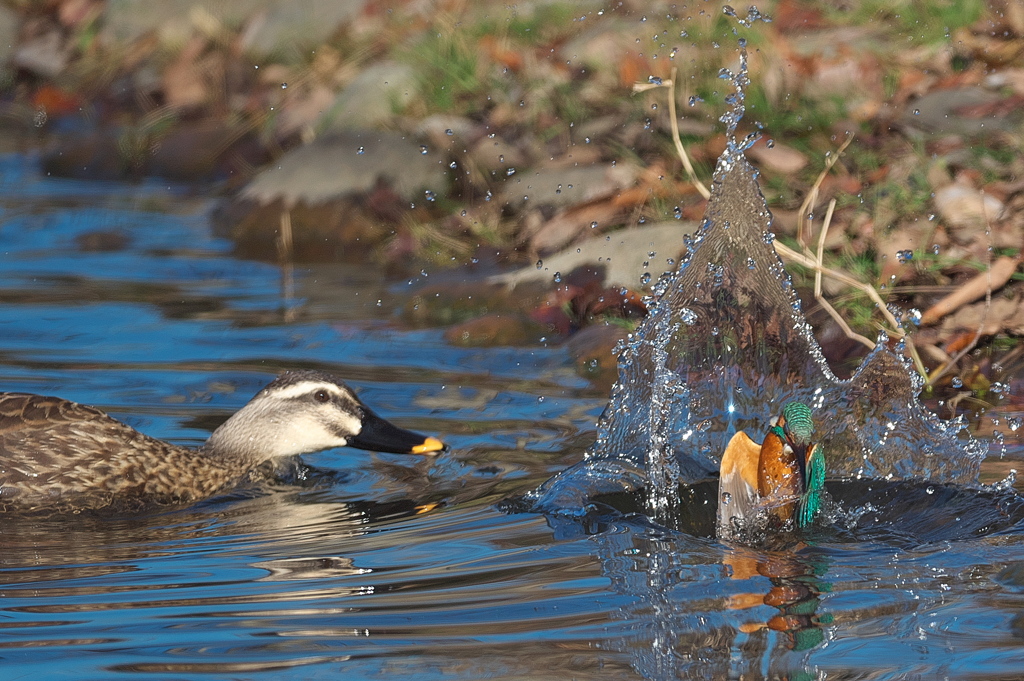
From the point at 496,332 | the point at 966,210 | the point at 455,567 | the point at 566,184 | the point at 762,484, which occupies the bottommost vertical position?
the point at 455,567

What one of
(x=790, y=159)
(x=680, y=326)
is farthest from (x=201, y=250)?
(x=680, y=326)

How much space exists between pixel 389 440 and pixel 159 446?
887 mm

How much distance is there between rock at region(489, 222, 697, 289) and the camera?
741 centimetres

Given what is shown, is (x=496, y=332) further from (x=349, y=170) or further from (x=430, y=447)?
(x=349, y=170)

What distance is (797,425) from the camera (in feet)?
15.3

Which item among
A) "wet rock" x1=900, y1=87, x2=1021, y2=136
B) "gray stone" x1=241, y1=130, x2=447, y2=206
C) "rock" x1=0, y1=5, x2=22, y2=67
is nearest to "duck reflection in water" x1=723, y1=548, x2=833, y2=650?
"wet rock" x1=900, y1=87, x2=1021, y2=136

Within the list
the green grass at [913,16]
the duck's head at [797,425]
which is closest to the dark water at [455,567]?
the duck's head at [797,425]

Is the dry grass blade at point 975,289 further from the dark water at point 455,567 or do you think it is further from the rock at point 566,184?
the rock at point 566,184

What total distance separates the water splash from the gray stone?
3.57 metres

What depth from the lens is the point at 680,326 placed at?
5953 millimetres

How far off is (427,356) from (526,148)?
2.40m

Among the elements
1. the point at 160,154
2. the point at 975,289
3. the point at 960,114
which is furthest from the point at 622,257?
the point at 160,154

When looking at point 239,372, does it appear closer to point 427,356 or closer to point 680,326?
point 427,356

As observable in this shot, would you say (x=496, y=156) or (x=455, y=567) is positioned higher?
(x=496, y=156)
